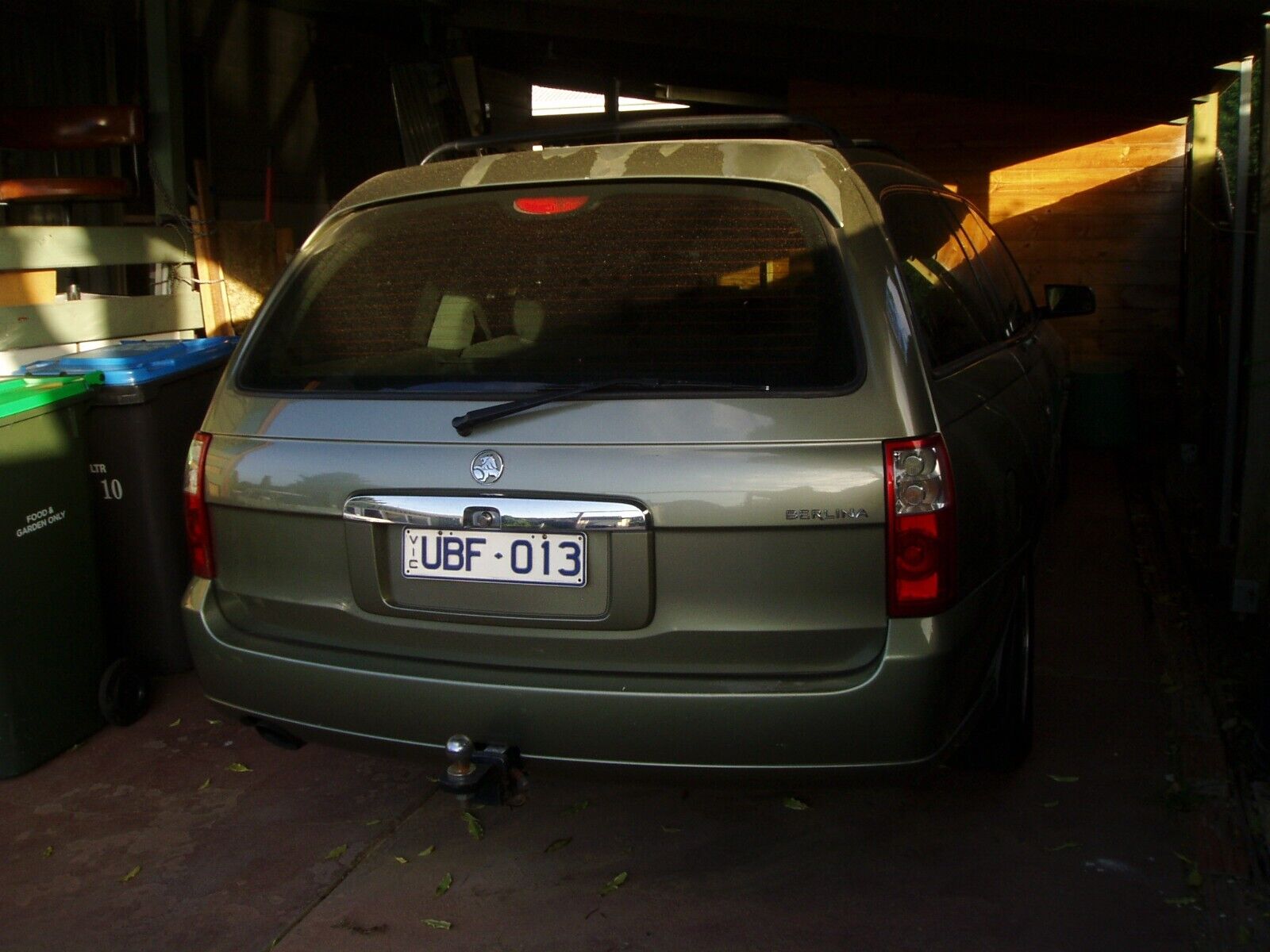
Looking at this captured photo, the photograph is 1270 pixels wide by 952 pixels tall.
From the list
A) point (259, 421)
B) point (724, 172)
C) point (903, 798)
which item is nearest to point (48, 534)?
point (259, 421)

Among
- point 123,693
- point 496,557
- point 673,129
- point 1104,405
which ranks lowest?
point 123,693

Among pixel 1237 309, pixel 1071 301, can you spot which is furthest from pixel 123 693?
pixel 1237 309

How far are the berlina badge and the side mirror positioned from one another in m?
3.31

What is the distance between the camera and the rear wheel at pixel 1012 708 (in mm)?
3459

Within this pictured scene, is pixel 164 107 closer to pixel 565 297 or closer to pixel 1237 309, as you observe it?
pixel 565 297

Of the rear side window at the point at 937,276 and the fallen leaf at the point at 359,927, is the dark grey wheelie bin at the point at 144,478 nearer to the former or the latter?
the fallen leaf at the point at 359,927

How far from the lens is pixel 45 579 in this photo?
12.8 feet

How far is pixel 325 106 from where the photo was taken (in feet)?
36.2

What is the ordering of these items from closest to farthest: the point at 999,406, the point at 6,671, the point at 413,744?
the point at 413,744 → the point at 999,406 → the point at 6,671

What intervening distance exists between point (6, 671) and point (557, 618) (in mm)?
2087

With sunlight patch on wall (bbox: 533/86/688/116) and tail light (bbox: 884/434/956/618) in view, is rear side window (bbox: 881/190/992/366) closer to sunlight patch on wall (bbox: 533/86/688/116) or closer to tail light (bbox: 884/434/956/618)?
tail light (bbox: 884/434/956/618)

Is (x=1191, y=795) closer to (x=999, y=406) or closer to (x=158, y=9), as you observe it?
(x=999, y=406)

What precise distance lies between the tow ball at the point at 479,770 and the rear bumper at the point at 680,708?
0.04 m

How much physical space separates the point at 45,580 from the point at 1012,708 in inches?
117
